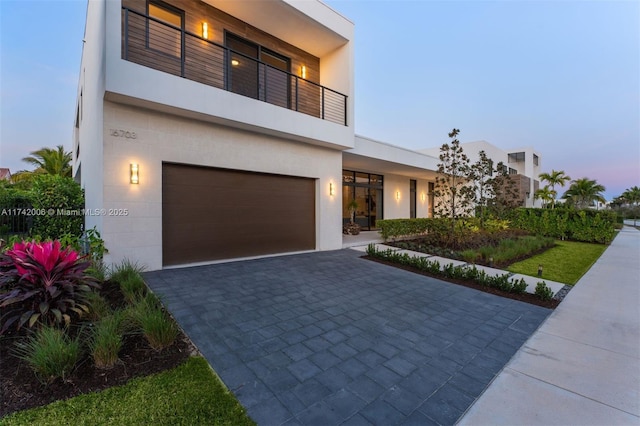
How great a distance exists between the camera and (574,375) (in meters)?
2.46

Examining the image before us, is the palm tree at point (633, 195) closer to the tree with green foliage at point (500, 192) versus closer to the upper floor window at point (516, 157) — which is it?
the upper floor window at point (516, 157)

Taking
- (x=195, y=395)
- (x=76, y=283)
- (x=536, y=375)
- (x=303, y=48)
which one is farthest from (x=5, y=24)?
(x=536, y=375)

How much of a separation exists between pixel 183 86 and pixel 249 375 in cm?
593

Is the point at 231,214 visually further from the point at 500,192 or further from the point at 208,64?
the point at 500,192

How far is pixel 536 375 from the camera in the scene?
246 centimetres

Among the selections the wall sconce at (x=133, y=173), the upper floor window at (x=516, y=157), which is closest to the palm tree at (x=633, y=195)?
the upper floor window at (x=516, y=157)

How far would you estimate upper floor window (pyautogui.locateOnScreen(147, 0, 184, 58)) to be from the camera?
22.0 feet

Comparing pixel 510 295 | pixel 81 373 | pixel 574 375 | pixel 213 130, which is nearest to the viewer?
pixel 81 373

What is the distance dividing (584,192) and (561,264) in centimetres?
3040

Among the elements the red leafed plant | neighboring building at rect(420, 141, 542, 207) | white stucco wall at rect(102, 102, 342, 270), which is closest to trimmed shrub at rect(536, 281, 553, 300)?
the red leafed plant

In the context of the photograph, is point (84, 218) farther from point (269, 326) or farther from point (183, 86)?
point (269, 326)

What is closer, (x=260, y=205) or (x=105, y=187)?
(x=105, y=187)

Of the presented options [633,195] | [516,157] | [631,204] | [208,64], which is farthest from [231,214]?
[631,204]

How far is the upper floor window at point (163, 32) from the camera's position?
669 cm
